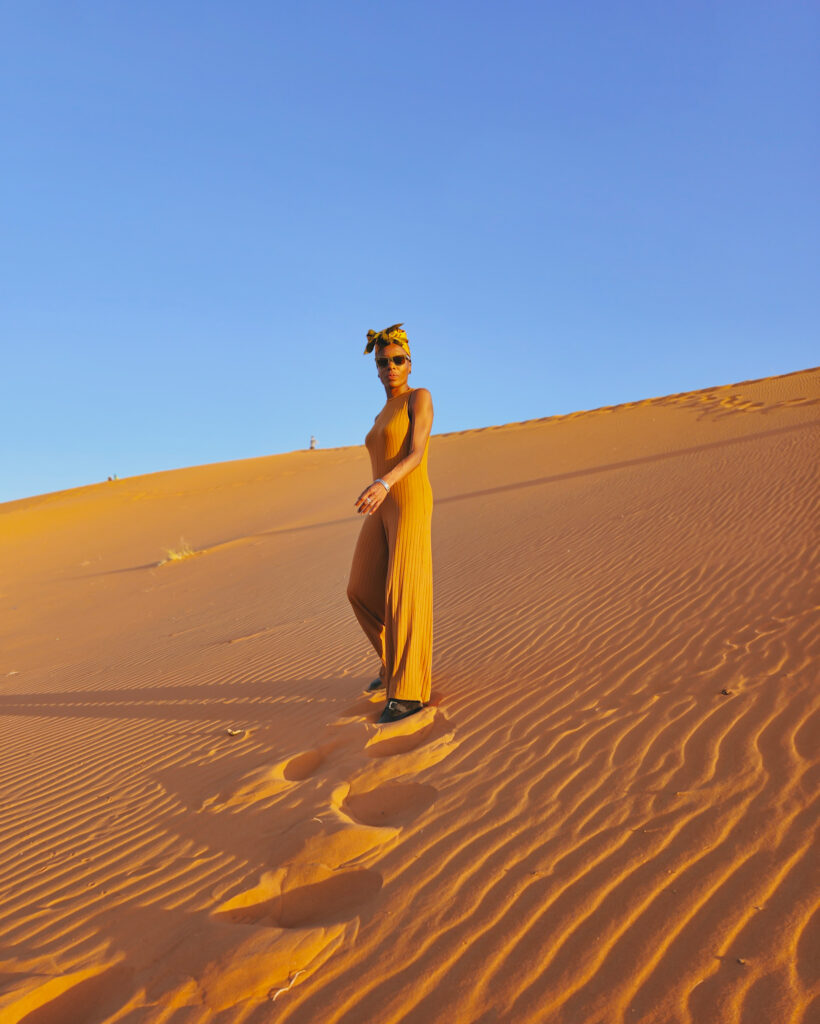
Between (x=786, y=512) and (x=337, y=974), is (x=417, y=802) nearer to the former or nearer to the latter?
(x=337, y=974)

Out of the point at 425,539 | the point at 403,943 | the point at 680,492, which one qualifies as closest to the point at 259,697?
the point at 425,539

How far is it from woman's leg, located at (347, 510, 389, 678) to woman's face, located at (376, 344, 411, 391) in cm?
85

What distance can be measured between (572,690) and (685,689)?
716 mm

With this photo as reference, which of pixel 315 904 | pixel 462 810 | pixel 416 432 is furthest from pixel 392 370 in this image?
pixel 315 904

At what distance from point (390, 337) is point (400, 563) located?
1450 mm

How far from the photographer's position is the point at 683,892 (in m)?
2.42

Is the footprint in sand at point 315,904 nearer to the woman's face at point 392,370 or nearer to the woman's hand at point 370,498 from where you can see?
the woman's hand at point 370,498

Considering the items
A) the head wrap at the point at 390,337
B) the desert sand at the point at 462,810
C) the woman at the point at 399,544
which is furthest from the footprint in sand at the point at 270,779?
the head wrap at the point at 390,337

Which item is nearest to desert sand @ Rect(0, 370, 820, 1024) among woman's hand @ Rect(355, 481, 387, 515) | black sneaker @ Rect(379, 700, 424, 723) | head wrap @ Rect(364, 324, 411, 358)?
black sneaker @ Rect(379, 700, 424, 723)

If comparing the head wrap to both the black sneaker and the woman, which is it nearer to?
the woman

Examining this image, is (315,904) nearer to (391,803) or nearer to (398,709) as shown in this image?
(391,803)

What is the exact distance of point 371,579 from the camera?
4.90 metres

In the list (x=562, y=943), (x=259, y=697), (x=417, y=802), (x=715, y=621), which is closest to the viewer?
(x=562, y=943)

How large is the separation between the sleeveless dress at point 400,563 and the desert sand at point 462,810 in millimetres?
312
